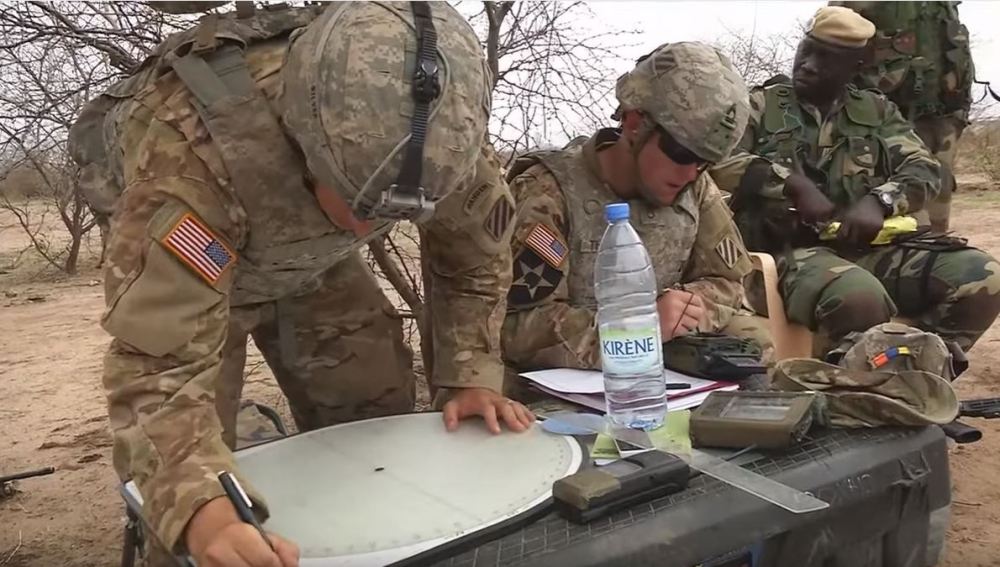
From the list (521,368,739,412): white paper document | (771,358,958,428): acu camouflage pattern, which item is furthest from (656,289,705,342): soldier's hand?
(771,358,958,428): acu camouflage pattern

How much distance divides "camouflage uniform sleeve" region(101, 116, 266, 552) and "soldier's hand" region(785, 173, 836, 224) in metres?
2.22

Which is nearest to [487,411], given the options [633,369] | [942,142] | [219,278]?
[633,369]

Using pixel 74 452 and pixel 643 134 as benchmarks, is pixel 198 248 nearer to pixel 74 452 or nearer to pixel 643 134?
pixel 643 134

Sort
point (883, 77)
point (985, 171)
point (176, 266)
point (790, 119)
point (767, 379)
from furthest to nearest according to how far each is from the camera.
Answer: point (985, 171), point (883, 77), point (790, 119), point (767, 379), point (176, 266)

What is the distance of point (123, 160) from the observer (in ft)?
5.24

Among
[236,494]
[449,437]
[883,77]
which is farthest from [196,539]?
[883,77]

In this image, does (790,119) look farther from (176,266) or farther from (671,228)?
(176,266)

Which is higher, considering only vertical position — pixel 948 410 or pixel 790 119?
pixel 790 119

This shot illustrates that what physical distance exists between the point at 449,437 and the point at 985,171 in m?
14.0

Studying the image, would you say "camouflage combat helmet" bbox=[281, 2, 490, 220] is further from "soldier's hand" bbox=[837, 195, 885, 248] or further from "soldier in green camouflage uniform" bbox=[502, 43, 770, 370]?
"soldier's hand" bbox=[837, 195, 885, 248]

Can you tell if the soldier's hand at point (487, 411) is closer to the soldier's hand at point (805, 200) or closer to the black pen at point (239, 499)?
the black pen at point (239, 499)

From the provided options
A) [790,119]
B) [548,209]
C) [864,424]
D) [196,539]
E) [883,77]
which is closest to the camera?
[196,539]

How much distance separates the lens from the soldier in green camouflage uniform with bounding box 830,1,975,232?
4.17m

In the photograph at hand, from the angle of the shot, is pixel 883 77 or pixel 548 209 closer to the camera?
pixel 548 209
